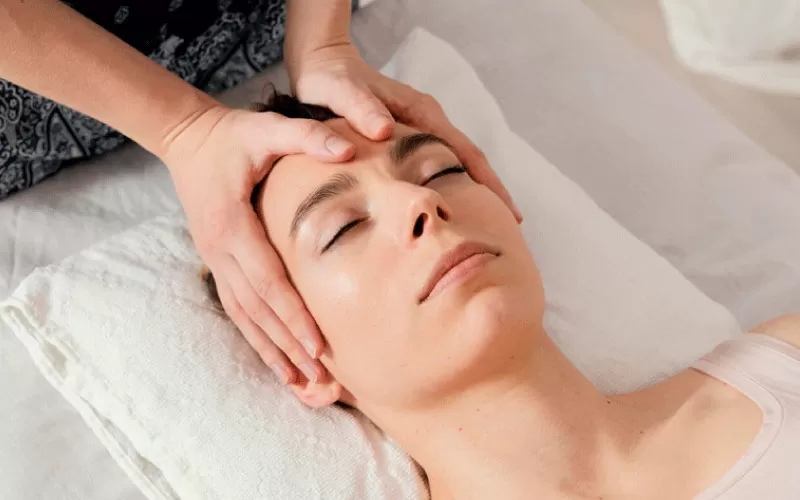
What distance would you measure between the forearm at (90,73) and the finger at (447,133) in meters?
0.30

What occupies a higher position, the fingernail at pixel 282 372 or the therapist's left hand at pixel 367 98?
the therapist's left hand at pixel 367 98

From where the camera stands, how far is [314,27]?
1.22 meters

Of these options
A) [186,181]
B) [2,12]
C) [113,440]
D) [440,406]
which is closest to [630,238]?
[440,406]

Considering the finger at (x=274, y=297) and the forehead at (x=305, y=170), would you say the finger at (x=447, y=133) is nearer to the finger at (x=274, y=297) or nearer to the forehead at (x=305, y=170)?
the forehead at (x=305, y=170)

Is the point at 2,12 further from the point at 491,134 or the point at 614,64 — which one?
the point at 614,64

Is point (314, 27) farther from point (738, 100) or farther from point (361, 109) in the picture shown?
point (738, 100)

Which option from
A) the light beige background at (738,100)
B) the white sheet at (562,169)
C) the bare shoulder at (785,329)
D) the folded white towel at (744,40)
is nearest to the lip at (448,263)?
the bare shoulder at (785,329)

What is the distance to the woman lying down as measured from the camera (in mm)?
844

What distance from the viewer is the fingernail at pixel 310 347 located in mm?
926

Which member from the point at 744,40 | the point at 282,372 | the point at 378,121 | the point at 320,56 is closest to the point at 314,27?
the point at 320,56

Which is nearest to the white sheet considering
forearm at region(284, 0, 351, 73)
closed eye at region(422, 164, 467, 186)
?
forearm at region(284, 0, 351, 73)

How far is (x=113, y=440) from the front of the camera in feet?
3.34

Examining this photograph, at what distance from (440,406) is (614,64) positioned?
0.97 meters

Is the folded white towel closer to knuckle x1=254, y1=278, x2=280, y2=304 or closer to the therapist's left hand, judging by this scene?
the therapist's left hand
